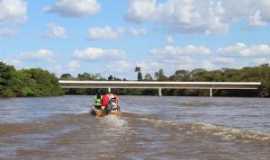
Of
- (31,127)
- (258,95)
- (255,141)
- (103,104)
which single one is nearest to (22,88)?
(258,95)

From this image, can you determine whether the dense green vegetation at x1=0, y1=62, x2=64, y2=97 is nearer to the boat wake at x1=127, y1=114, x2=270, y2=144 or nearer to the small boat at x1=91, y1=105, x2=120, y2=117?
the small boat at x1=91, y1=105, x2=120, y2=117

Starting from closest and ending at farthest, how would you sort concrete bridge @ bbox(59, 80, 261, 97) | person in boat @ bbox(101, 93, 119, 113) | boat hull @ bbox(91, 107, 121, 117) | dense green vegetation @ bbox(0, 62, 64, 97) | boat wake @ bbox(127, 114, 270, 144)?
boat wake @ bbox(127, 114, 270, 144), boat hull @ bbox(91, 107, 121, 117), person in boat @ bbox(101, 93, 119, 113), dense green vegetation @ bbox(0, 62, 64, 97), concrete bridge @ bbox(59, 80, 261, 97)

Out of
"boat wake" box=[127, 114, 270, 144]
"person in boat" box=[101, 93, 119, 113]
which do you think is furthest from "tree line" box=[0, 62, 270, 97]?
"boat wake" box=[127, 114, 270, 144]

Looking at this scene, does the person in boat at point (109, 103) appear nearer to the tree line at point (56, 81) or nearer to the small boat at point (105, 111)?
the small boat at point (105, 111)

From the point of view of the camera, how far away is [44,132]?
29.1 meters

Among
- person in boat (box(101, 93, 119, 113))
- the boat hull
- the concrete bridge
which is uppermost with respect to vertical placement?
the concrete bridge

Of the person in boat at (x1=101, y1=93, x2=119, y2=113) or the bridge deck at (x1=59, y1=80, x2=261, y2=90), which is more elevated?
the bridge deck at (x1=59, y1=80, x2=261, y2=90)

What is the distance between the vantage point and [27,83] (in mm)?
145750

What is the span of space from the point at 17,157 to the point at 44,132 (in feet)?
31.2

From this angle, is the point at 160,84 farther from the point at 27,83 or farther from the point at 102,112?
the point at 102,112

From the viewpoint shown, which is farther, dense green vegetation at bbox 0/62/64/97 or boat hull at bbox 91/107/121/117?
dense green vegetation at bbox 0/62/64/97

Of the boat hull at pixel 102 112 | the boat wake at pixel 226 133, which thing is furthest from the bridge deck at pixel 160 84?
the boat wake at pixel 226 133

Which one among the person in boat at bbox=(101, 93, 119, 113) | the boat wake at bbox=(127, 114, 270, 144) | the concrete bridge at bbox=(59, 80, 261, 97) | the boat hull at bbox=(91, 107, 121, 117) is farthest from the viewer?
the concrete bridge at bbox=(59, 80, 261, 97)

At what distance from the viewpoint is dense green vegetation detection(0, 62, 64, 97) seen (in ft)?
424
